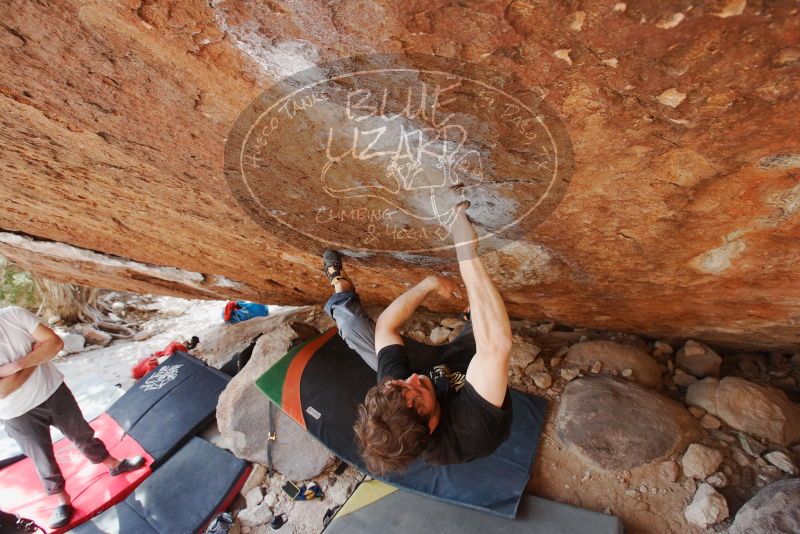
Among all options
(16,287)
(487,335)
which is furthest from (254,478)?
(16,287)

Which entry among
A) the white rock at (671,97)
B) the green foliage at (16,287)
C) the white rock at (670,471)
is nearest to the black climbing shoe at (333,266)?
the white rock at (671,97)

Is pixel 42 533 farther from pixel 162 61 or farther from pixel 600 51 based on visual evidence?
pixel 600 51

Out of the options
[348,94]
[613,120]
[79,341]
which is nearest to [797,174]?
[613,120]

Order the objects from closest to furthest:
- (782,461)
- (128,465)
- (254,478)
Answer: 1. (782,461)
2. (254,478)
3. (128,465)

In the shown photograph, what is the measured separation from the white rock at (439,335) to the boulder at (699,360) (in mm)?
1753

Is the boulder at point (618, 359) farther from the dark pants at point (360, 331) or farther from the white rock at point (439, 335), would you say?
the dark pants at point (360, 331)

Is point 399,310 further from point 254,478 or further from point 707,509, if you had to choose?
point 254,478

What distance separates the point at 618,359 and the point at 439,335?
1387 millimetres

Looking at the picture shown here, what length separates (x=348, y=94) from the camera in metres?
1.23

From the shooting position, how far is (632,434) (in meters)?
2.49

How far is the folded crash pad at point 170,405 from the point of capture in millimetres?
3772

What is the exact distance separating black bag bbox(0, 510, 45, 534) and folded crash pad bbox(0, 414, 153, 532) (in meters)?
0.13

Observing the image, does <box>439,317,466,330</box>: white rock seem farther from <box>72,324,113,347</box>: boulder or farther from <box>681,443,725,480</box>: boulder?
<box>72,324,113,347</box>: boulder

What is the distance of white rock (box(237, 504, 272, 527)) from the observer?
2985mm
